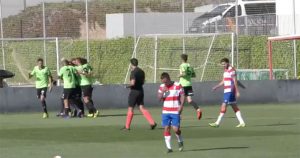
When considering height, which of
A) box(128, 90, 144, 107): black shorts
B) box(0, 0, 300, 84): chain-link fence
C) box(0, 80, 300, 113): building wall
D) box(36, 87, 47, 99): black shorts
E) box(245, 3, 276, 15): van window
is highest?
box(245, 3, 276, 15): van window

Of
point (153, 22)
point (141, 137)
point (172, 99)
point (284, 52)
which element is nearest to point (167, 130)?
point (172, 99)

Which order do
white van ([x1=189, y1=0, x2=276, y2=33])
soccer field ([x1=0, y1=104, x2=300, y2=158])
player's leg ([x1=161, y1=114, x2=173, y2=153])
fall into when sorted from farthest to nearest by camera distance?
white van ([x1=189, y1=0, x2=276, y2=33])
player's leg ([x1=161, y1=114, x2=173, y2=153])
soccer field ([x1=0, y1=104, x2=300, y2=158])

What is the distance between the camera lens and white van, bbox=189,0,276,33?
136 feet

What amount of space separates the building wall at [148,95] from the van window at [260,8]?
20.0 feet

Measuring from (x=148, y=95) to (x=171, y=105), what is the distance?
1648 cm

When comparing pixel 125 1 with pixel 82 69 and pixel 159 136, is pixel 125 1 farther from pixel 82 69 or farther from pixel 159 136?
pixel 159 136

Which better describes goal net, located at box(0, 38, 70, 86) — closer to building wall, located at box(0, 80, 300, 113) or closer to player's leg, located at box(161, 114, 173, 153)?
building wall, located at box(0, 80, 300, 113)

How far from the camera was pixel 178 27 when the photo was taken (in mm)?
40812

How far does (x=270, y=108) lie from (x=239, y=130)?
1010 cm

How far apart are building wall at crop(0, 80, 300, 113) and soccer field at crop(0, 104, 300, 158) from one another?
8.51ft

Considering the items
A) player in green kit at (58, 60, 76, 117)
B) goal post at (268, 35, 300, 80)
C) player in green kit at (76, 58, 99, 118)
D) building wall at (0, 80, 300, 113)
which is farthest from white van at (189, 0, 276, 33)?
player in green kit at (58, 60, 76, 117)

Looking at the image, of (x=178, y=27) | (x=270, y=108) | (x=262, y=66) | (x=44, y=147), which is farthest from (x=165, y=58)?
(x=44, y=147)

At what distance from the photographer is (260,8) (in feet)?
146

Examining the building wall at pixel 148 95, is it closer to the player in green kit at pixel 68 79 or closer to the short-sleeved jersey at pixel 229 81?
the player in green kit at pixel 68 79
